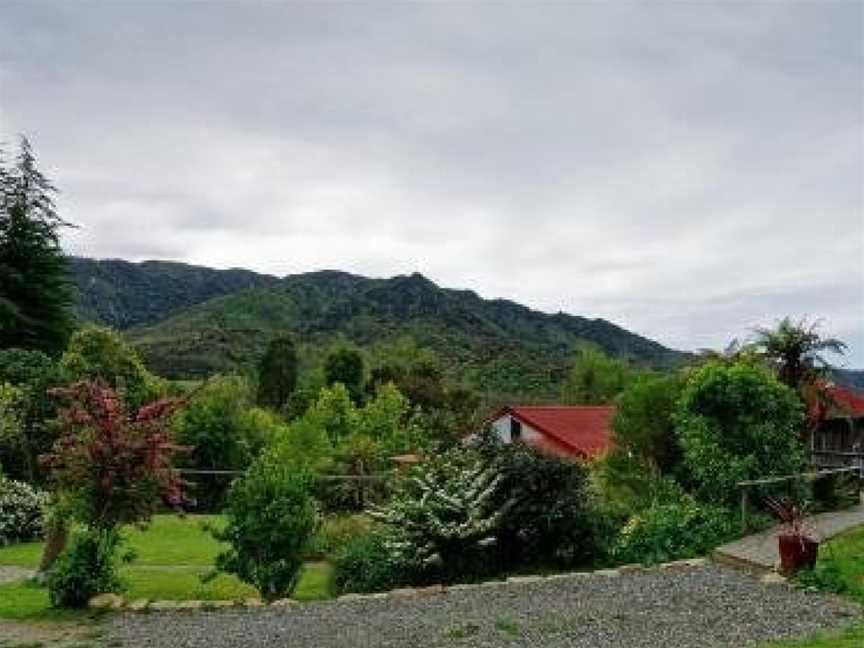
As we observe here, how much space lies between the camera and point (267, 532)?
15.3m

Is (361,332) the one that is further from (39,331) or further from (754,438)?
(754,438)

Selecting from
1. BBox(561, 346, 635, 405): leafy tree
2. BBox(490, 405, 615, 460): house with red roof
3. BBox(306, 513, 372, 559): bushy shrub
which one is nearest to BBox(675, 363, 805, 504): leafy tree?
BBox(306, 513, 372, 559): bushy shrub

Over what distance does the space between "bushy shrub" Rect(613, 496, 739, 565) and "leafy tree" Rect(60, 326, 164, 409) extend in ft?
81.4

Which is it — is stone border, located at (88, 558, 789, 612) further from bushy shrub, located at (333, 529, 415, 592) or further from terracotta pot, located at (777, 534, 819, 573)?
bushy shrub, located at (333, 529, 415, 592)

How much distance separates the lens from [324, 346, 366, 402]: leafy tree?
61844 millimetres

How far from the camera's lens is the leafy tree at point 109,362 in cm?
3878

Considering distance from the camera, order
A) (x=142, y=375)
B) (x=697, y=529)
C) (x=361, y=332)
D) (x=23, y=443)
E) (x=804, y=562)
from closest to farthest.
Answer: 1. (x=804, y=562)
2. (x=697, y=529)
3. (x=23, y=443)
4. (x=142, y=375)
5. (x=361, y=332)

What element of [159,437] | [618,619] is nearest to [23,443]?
Answer: [159,437]

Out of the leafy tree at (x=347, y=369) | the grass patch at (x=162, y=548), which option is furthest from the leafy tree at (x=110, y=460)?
the leafy tree at (x=347, y=369)

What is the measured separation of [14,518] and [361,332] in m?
134

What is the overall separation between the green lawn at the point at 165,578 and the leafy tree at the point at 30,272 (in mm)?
27922

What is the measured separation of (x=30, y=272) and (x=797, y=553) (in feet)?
155

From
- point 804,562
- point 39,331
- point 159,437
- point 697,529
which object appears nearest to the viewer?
point 804,562

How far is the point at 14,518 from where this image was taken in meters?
26.7
